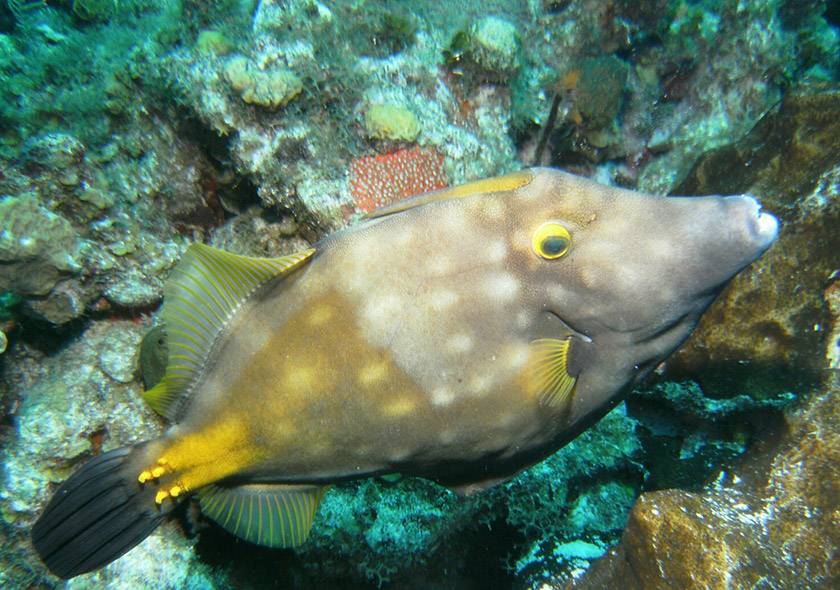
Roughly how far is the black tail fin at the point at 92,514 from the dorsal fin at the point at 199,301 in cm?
30

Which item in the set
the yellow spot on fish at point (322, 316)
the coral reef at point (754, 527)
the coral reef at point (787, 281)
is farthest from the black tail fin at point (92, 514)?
the coral reef at point (787, 281)

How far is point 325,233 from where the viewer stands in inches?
123

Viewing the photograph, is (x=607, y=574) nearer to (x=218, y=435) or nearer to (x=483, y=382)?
(x=483, y=382)

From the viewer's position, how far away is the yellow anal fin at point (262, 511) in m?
2.17

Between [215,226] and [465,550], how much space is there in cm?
308

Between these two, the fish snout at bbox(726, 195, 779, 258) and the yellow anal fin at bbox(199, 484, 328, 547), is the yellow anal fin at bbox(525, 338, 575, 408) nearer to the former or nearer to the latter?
the fish snout at bbox(726, 195, 779, 258)

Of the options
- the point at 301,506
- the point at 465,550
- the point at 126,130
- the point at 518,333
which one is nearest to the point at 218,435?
the point at 301,506

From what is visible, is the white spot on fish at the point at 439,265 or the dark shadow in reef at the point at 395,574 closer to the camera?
the white spot on fish at the point at 439,265

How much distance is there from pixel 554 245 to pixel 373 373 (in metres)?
0.90

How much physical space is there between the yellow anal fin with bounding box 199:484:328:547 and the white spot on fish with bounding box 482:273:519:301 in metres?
1.30

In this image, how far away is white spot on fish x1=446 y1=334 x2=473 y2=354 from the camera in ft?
6.37

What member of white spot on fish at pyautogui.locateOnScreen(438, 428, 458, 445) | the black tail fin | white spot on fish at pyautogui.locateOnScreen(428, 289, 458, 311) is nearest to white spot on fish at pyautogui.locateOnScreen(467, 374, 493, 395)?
white spot on fish at pyautogui.locateOnScreen(438, 428, 458, 445)

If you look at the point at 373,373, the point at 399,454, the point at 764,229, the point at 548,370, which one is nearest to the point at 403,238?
the point at 373,373

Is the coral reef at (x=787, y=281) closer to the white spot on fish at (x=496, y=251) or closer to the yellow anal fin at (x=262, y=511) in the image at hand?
the white spot on fish at (x=496, y=251)
